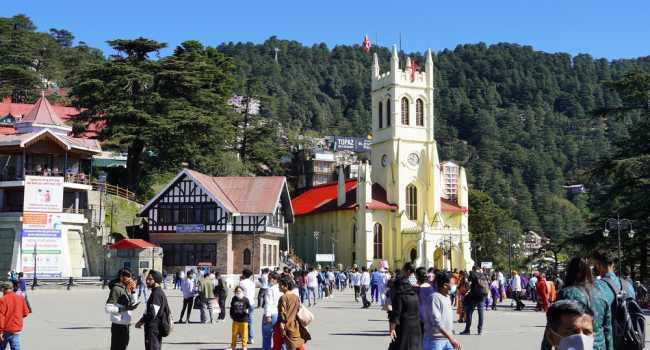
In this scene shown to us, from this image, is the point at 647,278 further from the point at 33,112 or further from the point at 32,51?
the point at 32,51

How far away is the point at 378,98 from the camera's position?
82.3 m

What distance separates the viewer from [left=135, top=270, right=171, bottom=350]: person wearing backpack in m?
12.2

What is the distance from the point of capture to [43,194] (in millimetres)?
51250

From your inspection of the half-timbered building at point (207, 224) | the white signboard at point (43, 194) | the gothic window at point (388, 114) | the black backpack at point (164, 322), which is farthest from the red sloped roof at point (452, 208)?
the black backpack at point (164, 322)

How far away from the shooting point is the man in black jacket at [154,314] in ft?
40.1

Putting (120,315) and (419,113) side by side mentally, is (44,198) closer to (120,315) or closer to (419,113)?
(419,113)

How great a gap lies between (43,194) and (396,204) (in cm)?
3466

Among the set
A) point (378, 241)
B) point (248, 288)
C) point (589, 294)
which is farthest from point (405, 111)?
point (589, 294)

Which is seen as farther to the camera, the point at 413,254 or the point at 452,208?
the point at 452,208

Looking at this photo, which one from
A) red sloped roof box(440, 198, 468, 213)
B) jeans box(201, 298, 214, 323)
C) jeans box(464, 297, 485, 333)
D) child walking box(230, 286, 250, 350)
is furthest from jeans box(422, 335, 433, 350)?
red sloped roof box(440, 198, 468, 213)

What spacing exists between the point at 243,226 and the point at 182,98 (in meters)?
14.1

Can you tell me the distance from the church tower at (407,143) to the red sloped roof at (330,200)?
93 cm

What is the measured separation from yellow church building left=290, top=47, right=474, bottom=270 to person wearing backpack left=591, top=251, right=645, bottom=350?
208 ft

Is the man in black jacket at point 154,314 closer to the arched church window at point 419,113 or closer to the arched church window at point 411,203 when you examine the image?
the arched church window at point 411,203
